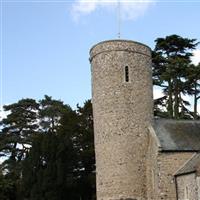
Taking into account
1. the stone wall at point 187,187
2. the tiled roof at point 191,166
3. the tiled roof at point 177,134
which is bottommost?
the stone wall at point 187,187

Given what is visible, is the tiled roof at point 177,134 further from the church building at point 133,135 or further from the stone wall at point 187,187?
the stone wall at point 187,187

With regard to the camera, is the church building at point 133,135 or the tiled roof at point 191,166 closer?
the tiled roof at point 191,166

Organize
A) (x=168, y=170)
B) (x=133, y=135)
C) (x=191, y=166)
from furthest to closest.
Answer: (x=133, y=135) → (x=168, y=170) → (x=191, y=166)

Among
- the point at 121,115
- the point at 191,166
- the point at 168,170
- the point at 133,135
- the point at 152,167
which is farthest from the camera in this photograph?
the point at 121,115

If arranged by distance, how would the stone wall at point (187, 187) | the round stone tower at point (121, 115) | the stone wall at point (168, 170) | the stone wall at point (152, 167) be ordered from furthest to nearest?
the round stone tower at point (121, 115), the stone wall at point (152, 167), the stone wall at point (168, 170), the stone wall at point (187, 187)

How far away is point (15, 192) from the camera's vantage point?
36.2m

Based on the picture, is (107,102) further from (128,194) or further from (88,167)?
(88,167)

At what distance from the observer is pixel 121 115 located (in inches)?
946

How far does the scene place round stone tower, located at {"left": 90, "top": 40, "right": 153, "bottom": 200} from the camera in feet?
76.7

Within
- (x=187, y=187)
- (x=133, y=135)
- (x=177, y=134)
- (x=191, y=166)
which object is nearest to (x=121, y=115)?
(x=133, y=135)

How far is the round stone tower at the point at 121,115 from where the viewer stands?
23.4 meters

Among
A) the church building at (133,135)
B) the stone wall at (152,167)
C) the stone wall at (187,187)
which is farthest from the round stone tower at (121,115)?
the stone wall at (187,187)

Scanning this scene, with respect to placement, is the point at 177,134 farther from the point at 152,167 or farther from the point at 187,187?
the point at 187,187

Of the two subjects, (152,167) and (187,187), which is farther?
(152,167)
